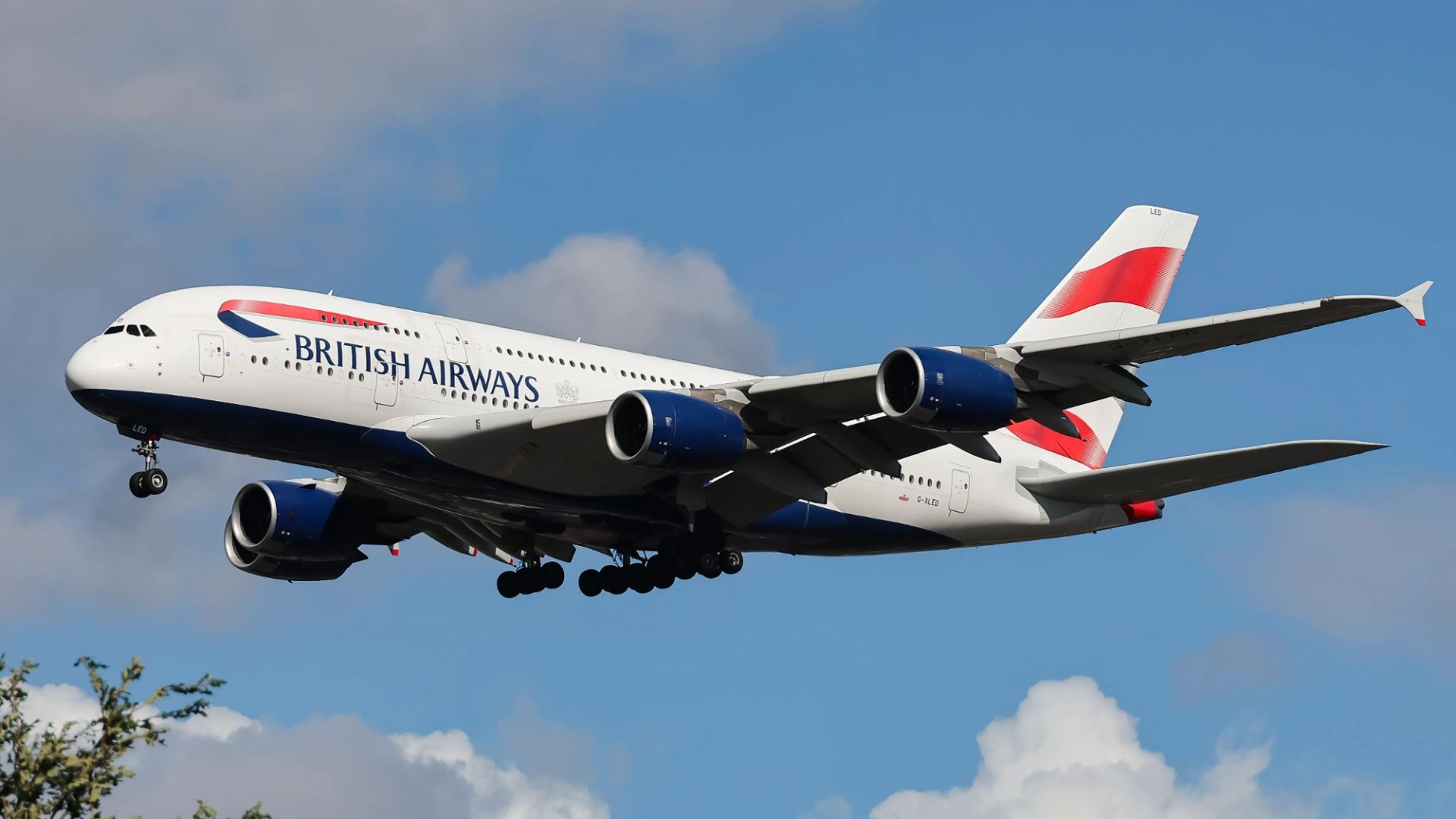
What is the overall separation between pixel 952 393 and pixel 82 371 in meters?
15.1

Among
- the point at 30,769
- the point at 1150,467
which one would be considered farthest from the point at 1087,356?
the point at 30,769

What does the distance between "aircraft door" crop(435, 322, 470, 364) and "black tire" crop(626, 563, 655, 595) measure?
6.70 metres

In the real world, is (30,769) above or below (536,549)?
below

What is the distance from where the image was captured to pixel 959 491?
40125 millimetres

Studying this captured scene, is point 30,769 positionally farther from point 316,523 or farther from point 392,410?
point 316,523

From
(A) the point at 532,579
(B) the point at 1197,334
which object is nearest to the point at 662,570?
(A) the point at 532,579

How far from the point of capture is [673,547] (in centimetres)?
3806

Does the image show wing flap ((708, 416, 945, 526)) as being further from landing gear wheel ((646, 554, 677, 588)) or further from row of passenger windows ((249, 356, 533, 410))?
row of passenger windows ((249, 356, 533, 410))

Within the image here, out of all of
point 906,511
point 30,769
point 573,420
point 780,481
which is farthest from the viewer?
point 906,511

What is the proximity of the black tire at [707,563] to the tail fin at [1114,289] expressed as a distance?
10569 mm

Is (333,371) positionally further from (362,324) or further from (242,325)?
(242,325)

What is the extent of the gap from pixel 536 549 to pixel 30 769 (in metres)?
22.4

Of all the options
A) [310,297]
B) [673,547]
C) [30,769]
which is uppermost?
[310,297]

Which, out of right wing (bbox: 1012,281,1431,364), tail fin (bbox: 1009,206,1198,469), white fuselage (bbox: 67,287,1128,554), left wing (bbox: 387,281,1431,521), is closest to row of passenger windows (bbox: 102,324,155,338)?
white fuselage (bbox: 67,287,1128,554)
